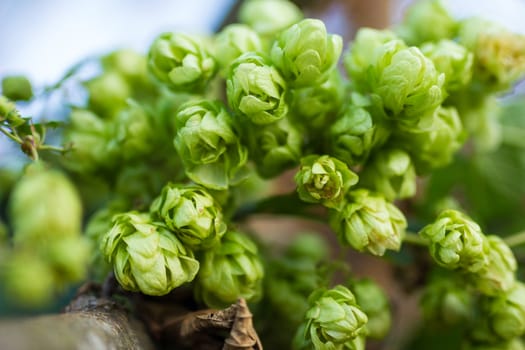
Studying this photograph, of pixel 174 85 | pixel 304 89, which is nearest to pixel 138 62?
pixel 174 85

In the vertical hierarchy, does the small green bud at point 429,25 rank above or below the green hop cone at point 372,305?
above

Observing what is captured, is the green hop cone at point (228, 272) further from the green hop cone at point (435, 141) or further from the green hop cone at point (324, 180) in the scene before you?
the green hop cone at point (435, 141)

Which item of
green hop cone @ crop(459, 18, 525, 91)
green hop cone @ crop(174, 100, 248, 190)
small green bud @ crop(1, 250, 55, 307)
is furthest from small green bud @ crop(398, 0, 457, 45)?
small green bud @ crop(1, 250, 55, 307)

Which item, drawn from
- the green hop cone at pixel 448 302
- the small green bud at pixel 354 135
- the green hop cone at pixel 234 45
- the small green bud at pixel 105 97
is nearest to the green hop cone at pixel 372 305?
the green hop cone at pixel 448 302

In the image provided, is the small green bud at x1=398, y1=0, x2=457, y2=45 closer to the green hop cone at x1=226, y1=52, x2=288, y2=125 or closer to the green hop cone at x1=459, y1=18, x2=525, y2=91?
the green hop cone at x1=459, y1=18, x2=525, y2=91

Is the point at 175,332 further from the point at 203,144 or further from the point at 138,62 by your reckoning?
the point at 138,62
